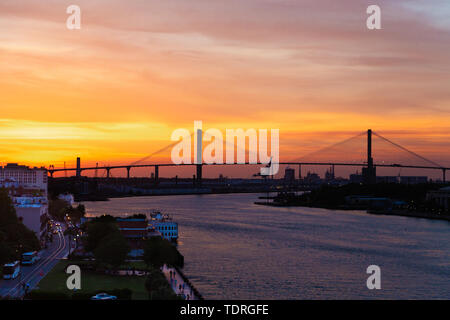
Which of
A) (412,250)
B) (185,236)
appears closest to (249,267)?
(412,250)

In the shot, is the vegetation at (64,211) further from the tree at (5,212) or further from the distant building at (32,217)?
the tree at (5,212)

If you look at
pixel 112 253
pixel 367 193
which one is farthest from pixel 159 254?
pixel 367 193

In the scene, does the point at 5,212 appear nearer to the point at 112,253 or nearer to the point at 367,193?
the point at 112,253

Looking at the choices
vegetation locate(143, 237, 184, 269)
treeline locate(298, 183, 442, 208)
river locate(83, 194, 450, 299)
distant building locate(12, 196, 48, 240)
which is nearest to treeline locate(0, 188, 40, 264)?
vegetation locate(143, 237, 184, 269)

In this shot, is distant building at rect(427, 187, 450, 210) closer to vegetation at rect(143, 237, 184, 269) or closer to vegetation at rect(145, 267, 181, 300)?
vegetation at rect(143, 237, 184, 269)

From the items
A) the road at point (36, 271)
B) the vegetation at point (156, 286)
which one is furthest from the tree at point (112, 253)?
the vegetation at point (156, 286)
